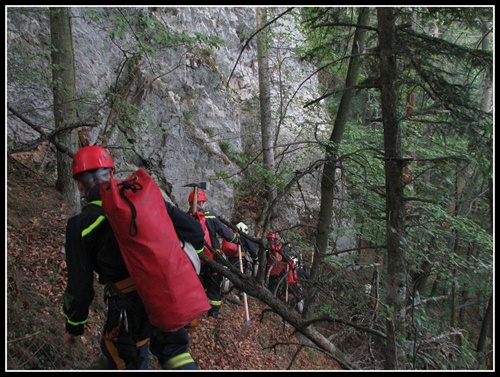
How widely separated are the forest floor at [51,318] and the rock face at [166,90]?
174 centimetres

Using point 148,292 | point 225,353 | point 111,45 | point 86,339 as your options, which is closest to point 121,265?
point 148,292

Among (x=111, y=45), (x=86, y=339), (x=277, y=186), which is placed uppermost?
(x=111, y=45)

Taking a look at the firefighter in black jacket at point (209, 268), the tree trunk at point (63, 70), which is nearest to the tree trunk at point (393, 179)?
the firefighter in black jacket at point (209, 268)

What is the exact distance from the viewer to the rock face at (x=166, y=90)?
24.1ft

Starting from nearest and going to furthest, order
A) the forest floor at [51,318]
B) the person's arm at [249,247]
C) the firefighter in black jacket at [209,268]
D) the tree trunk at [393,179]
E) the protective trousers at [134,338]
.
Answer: the protective trousers at [134,338]
the tree trunk at [393,179]
the forest floor at [51,318]
the firefighter in black jacket at [209,268]
the person's arm at [249,247]

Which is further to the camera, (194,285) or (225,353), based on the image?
(225,353)

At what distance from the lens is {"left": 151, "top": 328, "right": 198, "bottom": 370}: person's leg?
9.19 feet

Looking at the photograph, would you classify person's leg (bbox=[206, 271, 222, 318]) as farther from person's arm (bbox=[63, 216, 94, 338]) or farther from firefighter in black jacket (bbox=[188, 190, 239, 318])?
person's arm (bbox=[63, 216, 94, 338])

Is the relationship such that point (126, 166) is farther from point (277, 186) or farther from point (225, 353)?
point (225, 353)

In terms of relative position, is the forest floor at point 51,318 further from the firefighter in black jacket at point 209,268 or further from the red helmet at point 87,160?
the red helmet at point 87,160

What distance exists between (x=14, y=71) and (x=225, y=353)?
5850 millimetres

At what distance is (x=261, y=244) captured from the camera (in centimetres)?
369

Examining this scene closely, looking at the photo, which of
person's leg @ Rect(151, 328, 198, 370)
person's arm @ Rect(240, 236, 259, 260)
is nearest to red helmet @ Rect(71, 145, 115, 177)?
person's leg @ Rect(151, 328, 198, 370)

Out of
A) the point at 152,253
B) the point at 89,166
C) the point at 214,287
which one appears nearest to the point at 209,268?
the point at 214,287
